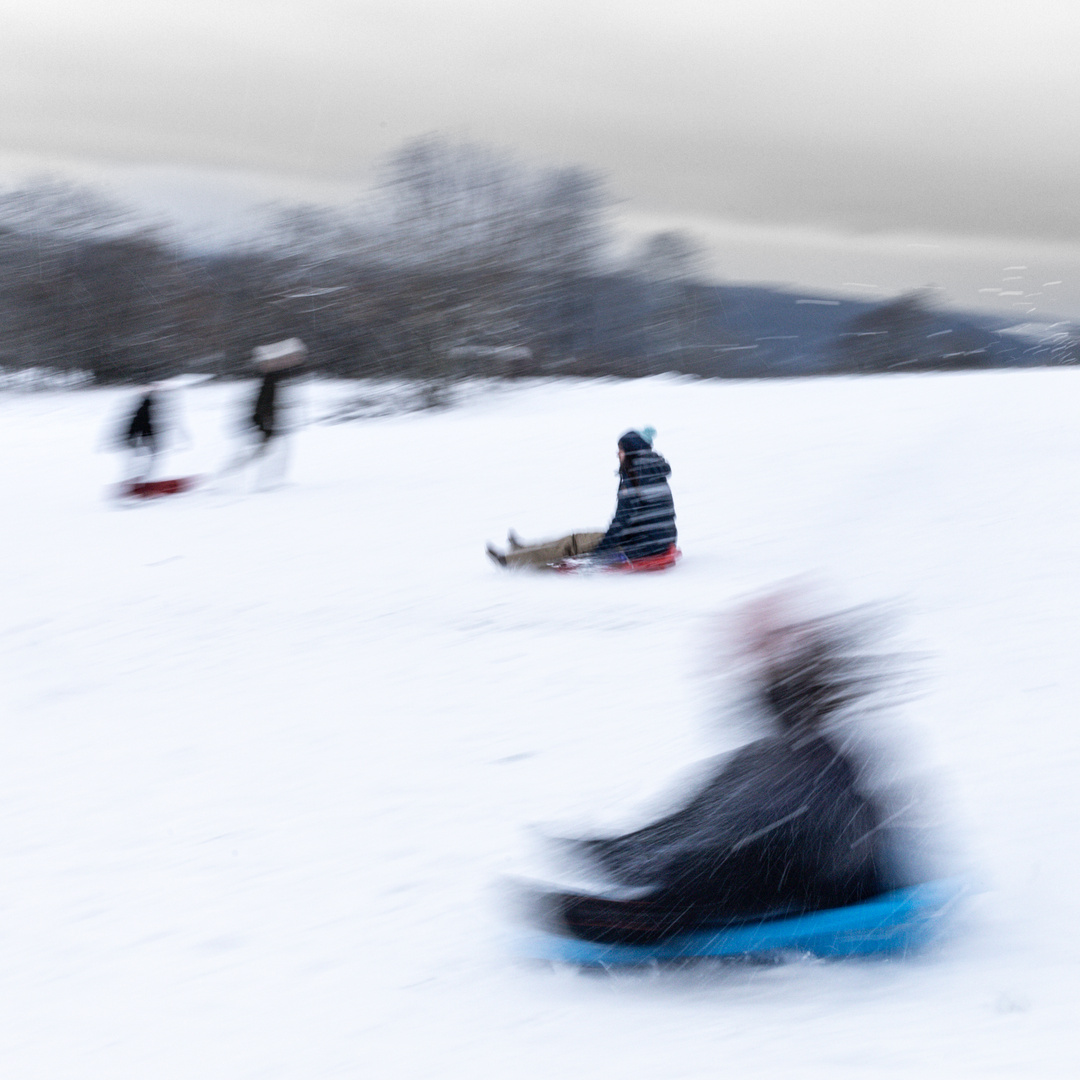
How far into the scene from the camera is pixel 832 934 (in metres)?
2.95

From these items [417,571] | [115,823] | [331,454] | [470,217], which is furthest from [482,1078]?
[470,217]

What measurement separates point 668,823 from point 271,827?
1.78 metres

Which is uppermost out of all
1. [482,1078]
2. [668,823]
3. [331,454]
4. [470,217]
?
[470,217]

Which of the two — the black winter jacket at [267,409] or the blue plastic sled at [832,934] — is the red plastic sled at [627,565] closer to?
the black winter jacket at [267,409]

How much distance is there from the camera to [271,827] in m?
4.27

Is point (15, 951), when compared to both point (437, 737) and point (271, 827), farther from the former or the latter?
point (437, 737)

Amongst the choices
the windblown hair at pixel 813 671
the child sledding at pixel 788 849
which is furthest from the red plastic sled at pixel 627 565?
the windblown hair at pixel 813 671

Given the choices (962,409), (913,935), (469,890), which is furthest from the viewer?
(962,409)

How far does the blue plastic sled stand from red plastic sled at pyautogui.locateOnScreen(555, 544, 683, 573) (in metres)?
5.02

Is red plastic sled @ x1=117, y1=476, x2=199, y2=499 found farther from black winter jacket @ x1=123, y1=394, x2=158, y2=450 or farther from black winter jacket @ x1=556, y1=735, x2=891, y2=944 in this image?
black winter jacket @ x1=556, y1=735, x2=891, y2=944

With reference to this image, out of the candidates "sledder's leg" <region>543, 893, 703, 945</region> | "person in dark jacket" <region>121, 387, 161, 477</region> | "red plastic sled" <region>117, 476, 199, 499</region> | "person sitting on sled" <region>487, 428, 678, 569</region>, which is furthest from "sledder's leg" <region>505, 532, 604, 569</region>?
"person in dark jacket" <region>121, 387, 161, 477</region>

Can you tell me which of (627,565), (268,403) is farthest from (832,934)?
(268,403)

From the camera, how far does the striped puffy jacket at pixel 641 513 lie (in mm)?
7891

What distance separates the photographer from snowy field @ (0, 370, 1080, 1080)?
9.41 feet
